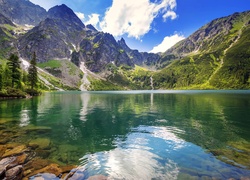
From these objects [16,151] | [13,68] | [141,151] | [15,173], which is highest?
[13,68]

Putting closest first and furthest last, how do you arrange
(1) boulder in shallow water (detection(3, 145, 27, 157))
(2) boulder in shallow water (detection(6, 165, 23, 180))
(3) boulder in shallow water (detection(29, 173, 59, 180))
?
(2) boulder in shallow water (detection(6, 165, 23, 180)) < (3) boulder in shallow water (detection(29, 173, 59, 180)) < (1) boulder in shallow water (detection(3, 145, 27, 157))

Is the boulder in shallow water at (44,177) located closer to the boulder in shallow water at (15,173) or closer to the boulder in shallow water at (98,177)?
the boulder in shallow water at (15,173)

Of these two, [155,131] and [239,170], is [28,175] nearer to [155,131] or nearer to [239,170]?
[239,170]

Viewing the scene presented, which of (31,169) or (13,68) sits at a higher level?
(13,68)

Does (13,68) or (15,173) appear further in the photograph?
(13,68)

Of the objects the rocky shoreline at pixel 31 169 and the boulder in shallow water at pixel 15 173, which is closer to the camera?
the boulder in shallow water at pixel 15 173

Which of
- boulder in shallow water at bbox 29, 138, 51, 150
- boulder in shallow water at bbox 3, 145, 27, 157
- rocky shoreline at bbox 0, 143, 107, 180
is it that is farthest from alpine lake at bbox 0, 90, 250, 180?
boulder in shallow water at bbox 3, 145, 27, 157

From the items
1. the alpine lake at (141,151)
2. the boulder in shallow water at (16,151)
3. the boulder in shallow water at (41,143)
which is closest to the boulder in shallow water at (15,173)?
the alpine lake at (141,151)

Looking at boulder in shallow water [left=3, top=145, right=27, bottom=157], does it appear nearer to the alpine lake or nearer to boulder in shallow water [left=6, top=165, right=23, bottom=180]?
the alpine lake

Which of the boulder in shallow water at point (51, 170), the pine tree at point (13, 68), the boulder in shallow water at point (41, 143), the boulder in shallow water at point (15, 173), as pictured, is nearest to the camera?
the boulder in shallow water at point (15, 173)

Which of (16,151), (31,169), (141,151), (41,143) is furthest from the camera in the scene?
(41,143)

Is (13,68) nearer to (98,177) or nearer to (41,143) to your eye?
(41,143)

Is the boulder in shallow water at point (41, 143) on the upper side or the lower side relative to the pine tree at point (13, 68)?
lower

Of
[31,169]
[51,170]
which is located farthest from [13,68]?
[51,170]
